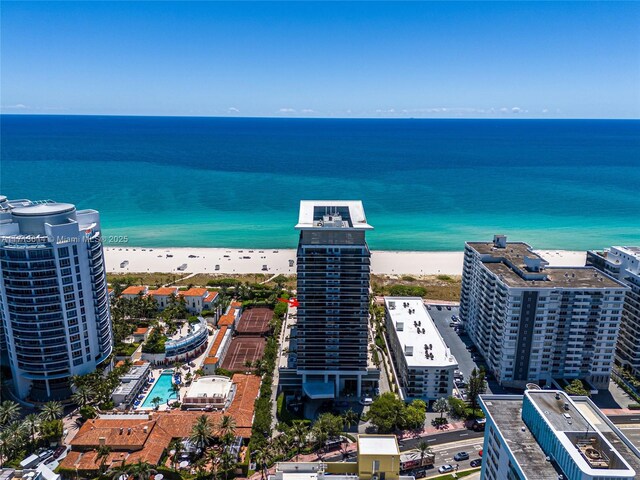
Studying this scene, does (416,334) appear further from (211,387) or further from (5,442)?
(5,442)

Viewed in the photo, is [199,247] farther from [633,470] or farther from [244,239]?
[633,470]

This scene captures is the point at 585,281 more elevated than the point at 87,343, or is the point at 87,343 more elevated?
the point at 585,281

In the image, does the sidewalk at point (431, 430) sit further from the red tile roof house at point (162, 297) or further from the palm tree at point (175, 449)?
the red tile roof house at point (162, 297)

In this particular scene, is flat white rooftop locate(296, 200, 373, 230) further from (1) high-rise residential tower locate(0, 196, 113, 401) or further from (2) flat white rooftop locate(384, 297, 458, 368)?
(1) high-rise residential tower locate(0, 196, 113, 401)

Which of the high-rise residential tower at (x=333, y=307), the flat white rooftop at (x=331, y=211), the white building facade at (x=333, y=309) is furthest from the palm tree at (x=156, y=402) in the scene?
the flat white rooftop at (x=331, y=211)

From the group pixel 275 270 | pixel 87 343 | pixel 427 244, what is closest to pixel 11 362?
pixel 87 343

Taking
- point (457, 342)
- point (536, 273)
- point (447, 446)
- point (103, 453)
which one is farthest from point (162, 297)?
point (536, 273)

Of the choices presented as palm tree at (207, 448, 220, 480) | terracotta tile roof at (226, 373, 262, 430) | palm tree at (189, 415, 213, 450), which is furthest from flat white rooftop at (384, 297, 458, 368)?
palm tree at (189, 415, 213, 450)
